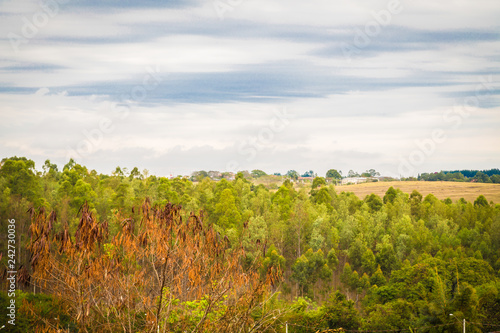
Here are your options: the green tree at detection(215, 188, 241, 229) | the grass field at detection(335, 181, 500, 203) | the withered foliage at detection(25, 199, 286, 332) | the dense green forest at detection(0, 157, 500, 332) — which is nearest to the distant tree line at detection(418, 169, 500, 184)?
the grass field at detection(335, 181, 500, 203)

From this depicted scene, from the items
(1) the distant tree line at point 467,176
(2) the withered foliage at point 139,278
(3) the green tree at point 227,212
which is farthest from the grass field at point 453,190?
(2) the withered foliage at point 139,278

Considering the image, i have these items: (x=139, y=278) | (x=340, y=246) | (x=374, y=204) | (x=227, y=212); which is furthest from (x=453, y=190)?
(x=139, y=278)

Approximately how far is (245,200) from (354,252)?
62.3 feet

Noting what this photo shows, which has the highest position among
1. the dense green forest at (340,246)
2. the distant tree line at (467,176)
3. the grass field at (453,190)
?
the distant tree line at (467,176)

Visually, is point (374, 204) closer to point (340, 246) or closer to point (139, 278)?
point (340, 246)

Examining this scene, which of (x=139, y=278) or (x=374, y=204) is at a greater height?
(x=374, y=204)

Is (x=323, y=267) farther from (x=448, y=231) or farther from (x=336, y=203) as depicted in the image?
(x=336, y=203)

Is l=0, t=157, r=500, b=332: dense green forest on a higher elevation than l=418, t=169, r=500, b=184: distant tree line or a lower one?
lower

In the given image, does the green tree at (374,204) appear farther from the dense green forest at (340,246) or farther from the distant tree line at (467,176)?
the distant tree line at (467,176)

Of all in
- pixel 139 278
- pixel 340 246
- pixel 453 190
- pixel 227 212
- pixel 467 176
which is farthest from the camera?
pixel 467 176

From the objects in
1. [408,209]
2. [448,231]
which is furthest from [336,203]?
[448,231]

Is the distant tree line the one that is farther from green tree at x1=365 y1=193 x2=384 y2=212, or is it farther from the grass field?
green tree at x1=365 y1=193 x2=384 y2=212

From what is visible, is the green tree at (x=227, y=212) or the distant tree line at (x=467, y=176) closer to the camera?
the green tree at (x=227, y=212)

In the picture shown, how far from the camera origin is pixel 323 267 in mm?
41031
